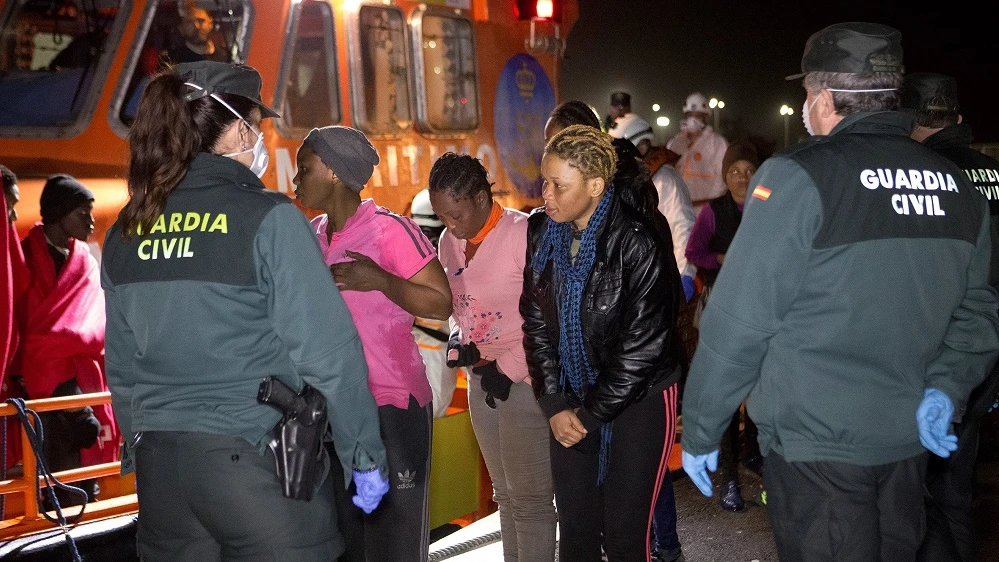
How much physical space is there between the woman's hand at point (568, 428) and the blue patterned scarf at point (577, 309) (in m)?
0.09

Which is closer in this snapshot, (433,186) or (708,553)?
(433,186)

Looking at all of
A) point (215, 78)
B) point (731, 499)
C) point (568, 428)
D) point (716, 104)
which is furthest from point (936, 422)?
point (716, 104)

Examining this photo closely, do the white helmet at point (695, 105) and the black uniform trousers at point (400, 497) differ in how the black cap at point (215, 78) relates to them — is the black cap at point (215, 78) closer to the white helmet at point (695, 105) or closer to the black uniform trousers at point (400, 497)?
the black uniform trousers at point (400, 497)

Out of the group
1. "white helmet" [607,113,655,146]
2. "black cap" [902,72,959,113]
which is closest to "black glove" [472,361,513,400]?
"black cap" [902,72,959,113]

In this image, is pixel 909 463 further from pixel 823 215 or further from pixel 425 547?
pixel 425 547

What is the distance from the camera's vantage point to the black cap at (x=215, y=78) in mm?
2664

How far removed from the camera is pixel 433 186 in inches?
165

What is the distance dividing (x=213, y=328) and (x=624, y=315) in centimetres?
155

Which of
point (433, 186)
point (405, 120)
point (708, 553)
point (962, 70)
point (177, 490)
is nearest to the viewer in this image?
point (177, 490)

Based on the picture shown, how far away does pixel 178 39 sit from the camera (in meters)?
5.18

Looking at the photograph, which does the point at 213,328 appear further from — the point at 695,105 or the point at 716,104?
the point at 716,104

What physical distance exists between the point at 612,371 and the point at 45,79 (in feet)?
9.95

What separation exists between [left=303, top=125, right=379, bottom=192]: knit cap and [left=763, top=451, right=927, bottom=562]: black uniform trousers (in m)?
1.78

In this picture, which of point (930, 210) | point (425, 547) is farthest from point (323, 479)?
point (930, 210)
